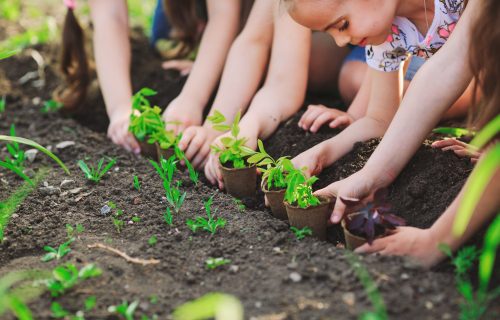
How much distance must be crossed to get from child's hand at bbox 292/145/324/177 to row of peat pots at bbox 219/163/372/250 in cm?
17

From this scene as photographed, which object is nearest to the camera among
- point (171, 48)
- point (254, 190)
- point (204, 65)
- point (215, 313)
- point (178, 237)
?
point (215, 313)

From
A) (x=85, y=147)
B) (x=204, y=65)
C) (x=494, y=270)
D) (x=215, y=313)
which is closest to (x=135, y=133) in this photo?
(x=85, y=147)

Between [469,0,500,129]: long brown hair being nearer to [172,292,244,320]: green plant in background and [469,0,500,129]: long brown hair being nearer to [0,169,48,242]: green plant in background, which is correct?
[172,292,244,320]: green plant in background

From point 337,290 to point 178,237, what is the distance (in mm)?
625

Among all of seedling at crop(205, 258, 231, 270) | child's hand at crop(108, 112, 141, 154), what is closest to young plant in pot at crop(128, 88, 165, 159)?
child's hand at crop(108, 112, 141, 154)

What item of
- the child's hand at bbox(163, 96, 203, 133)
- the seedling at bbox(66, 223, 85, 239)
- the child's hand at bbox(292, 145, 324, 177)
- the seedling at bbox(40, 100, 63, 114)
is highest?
the child's hand at bbox(292, 145, 324, 177)

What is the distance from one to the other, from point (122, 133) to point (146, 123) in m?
0.33

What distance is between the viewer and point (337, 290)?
1755mm

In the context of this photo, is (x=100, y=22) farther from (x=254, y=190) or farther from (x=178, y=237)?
(x=178, y=237)

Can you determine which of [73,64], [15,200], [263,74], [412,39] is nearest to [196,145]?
[263,74]

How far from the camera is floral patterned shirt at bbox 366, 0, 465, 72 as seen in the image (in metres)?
2.49

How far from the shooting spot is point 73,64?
3680 mm

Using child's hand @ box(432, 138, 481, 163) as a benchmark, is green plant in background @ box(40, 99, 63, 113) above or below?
below

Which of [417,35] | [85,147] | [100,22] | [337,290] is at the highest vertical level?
[417,35]
